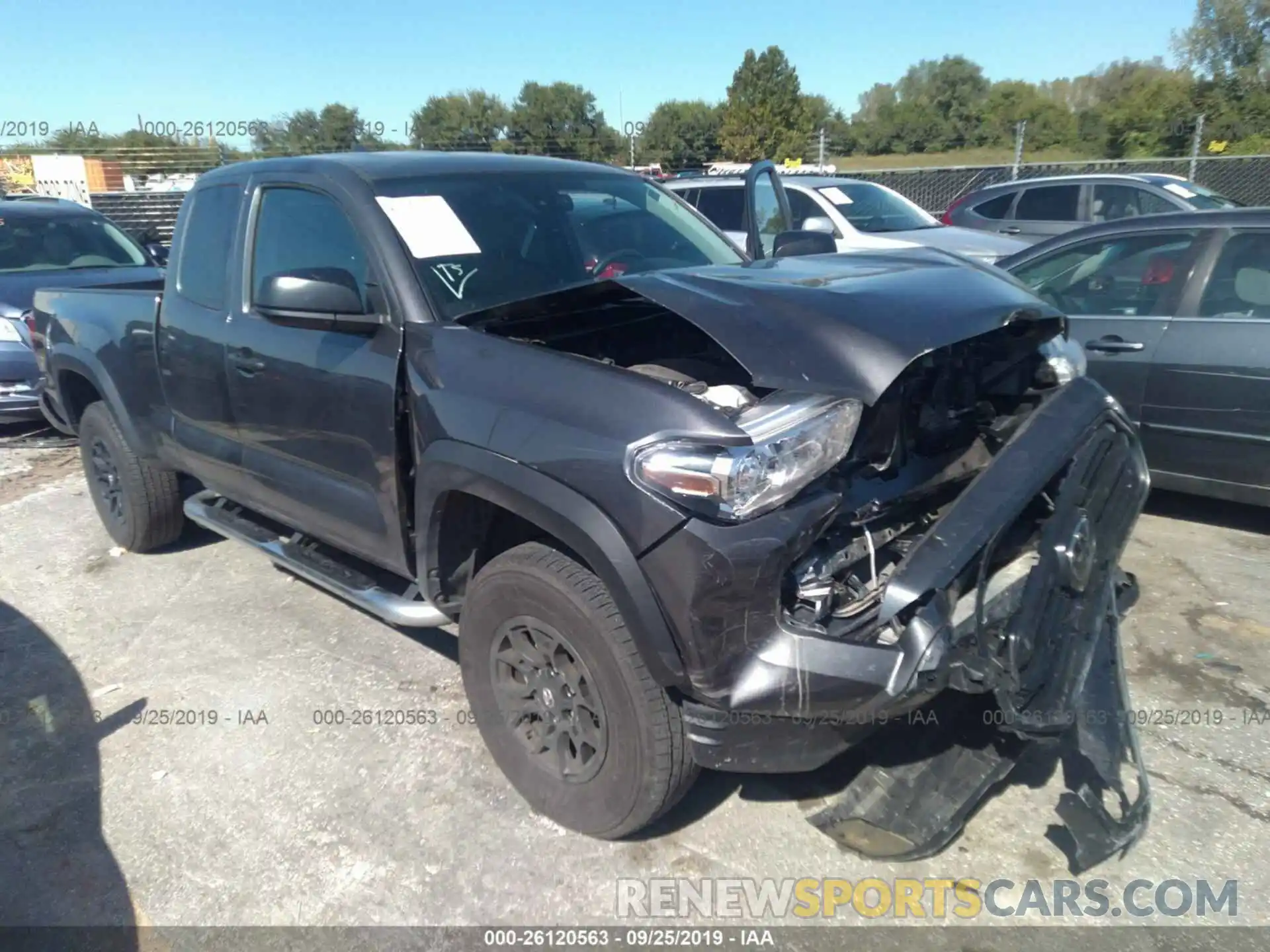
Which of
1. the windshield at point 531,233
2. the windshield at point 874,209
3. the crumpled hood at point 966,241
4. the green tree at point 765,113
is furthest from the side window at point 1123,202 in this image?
the green tree at point 765,113

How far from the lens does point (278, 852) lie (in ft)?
9.26

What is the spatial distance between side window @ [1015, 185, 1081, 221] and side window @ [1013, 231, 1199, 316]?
6.57 meters

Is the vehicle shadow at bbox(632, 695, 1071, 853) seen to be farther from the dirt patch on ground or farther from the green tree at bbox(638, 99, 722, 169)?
the green tree at bbox(638, 99, 722, 169)

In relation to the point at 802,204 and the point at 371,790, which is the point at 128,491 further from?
the point at 802,204

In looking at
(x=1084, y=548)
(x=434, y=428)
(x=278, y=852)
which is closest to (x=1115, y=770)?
(x=1084, y=548)

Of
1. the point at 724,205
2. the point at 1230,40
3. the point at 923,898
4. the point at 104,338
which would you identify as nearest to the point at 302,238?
the point at 104,338

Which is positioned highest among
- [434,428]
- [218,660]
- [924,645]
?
[434,428]

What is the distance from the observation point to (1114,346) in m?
4.85

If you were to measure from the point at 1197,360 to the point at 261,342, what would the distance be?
169 inches

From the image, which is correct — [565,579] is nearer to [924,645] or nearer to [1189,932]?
[924,645]

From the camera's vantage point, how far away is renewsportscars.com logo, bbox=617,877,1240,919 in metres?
2.47

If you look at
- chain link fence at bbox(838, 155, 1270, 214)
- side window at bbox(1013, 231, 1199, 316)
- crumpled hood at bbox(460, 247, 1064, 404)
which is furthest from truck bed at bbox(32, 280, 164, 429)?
chain link fence at bbox(838, 155, 1270, 214)

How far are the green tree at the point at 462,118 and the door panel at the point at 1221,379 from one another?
2177 centimetres

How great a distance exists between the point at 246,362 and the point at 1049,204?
412 inches
